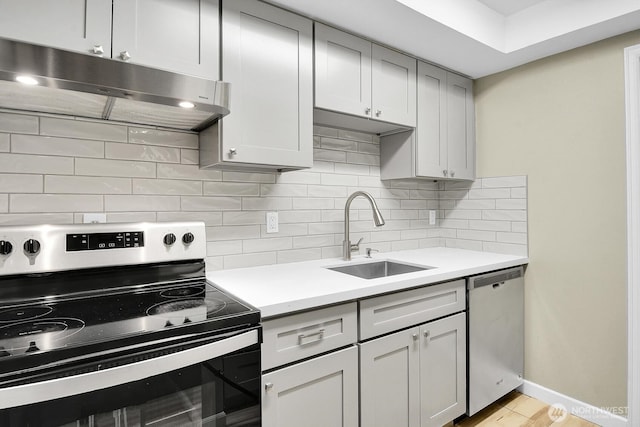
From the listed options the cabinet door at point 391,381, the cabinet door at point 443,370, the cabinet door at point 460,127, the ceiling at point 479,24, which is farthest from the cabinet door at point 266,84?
the cabinet door at point 460,127

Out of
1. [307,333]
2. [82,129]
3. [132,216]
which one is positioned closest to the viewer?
[307,333]

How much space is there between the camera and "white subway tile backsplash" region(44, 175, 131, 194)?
1443 mm

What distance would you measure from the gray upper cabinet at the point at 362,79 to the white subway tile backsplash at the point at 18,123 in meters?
1.18

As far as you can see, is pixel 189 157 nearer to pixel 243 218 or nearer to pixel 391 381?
pixel 243 218

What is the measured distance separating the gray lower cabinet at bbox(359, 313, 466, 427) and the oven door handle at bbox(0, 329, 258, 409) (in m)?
0.68

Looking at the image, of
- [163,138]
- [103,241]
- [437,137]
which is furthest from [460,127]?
[103,241]

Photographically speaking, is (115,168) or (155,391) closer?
(155,391)

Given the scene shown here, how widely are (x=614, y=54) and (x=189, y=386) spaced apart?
2604 mm

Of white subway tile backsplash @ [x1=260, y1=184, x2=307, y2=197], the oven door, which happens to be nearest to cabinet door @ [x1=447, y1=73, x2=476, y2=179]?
white subway tile backsplash @ [x1=260, y1=184, x2=307, y2=197]

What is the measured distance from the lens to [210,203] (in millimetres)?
1802

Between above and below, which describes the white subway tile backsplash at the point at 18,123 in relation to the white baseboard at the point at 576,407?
above

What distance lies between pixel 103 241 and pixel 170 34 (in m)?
0.83

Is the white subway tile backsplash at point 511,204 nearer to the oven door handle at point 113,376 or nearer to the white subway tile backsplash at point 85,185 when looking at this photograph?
the oven door handle at point 113,376

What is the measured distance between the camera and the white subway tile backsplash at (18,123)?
1.36 meters
